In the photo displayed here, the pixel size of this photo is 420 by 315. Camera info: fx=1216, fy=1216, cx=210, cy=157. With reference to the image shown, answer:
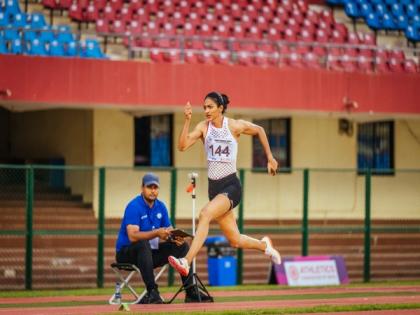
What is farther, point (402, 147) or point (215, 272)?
point (402, 147)

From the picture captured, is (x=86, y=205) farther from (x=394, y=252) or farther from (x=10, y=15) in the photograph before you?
(x=394, y=252)

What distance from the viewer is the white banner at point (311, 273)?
2297 cm

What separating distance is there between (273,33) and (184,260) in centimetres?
1479

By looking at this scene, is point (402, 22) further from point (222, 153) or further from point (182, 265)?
point (182, 265)

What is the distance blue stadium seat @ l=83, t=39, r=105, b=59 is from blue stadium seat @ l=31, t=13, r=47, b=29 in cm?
112

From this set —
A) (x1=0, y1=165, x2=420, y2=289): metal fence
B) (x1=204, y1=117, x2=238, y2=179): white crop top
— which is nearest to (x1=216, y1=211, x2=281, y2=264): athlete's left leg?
(x1=204, y1=117, x2=238, y2=179): white crop top

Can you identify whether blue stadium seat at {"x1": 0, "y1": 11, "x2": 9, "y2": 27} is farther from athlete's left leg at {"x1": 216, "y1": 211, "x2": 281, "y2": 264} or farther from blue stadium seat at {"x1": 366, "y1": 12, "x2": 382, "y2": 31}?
athlete's left leg at {"x1": 216, "y1": 211, "x2": 281, "y2": 264}

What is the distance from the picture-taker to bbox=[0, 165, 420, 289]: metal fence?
22391 millimetres

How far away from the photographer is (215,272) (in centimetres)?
2284

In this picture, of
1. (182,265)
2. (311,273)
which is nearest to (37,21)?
(311,273)

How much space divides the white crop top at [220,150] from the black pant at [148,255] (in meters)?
1.41

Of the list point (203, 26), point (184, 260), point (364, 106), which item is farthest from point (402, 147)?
point (184, 260)

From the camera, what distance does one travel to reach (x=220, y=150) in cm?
1488

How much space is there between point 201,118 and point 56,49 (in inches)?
170
